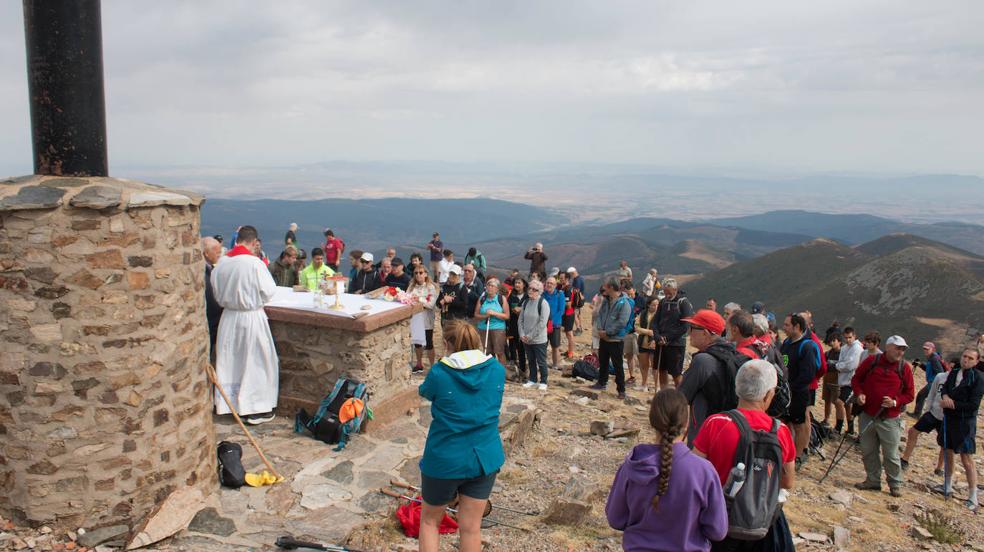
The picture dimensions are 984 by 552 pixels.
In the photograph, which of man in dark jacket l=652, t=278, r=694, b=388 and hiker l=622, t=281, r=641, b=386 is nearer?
man in dark jacket l=652, t=278, r=694, b=388

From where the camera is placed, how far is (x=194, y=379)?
17.6 feet

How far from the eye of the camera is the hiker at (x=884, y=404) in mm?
7914

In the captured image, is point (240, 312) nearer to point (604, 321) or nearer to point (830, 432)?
point (604, 321)

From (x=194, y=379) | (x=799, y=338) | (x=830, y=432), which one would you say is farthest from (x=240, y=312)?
(x=830, y=432)

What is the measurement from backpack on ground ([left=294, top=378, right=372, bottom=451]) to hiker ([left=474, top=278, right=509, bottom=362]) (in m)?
3.15

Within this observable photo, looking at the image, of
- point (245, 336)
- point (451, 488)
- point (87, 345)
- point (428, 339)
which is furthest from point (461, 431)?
point (428, 339)

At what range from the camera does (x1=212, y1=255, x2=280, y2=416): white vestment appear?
6734mm

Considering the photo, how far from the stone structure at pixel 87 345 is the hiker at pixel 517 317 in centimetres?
654

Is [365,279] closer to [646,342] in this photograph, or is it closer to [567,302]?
[567,302]

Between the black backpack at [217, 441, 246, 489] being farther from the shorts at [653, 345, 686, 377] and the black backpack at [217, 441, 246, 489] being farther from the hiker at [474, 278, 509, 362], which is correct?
the shorts at [653, 345, 686, 377]

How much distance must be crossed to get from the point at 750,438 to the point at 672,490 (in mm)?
722

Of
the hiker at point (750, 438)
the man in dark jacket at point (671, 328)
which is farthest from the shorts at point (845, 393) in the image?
the hiker at point (750, 438)

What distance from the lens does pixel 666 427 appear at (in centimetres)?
313

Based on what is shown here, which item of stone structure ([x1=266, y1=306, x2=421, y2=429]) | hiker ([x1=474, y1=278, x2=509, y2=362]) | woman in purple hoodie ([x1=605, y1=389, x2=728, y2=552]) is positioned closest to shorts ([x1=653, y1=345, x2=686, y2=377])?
hiker ([x1=474, y1=278, x2=509, y2=362])
